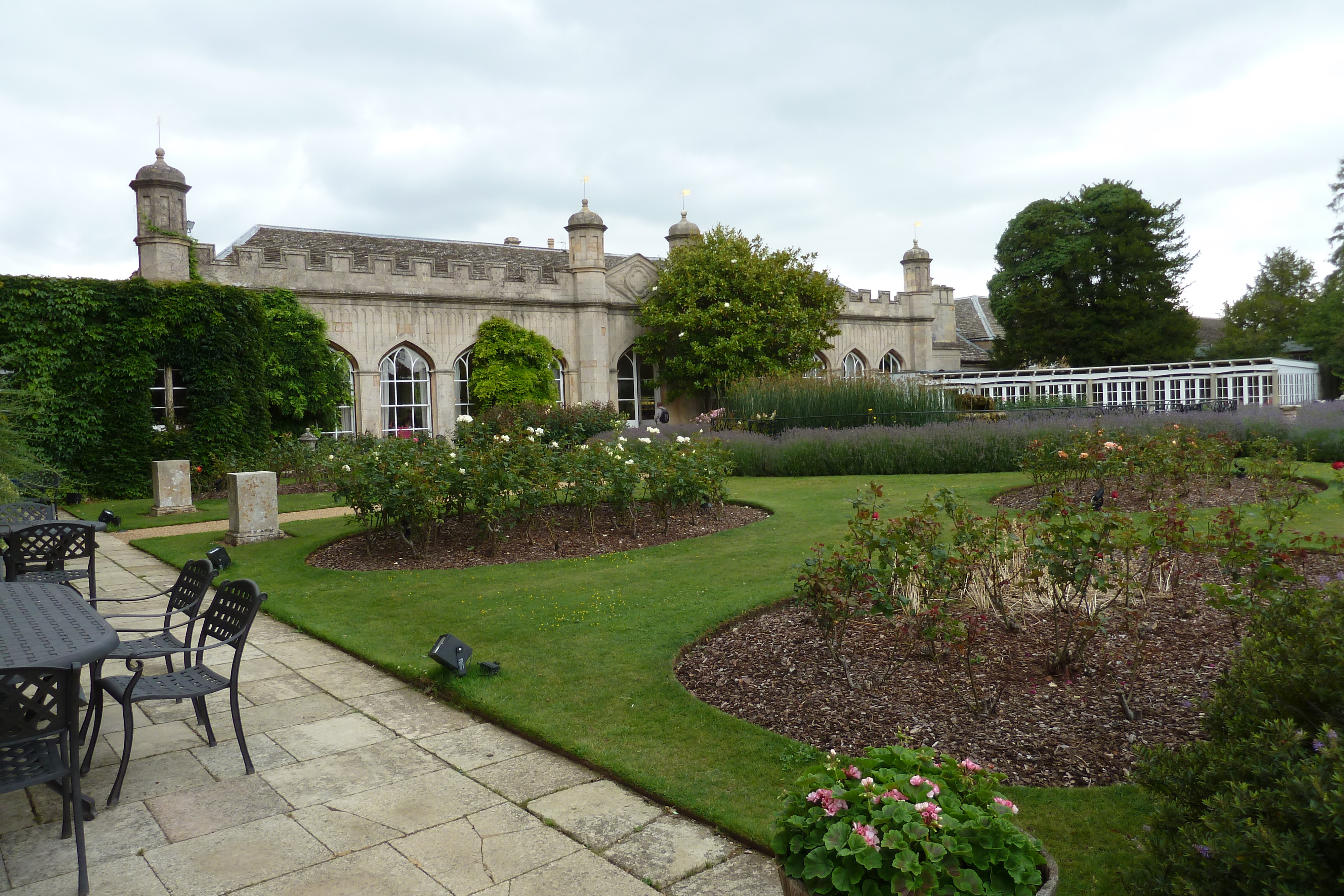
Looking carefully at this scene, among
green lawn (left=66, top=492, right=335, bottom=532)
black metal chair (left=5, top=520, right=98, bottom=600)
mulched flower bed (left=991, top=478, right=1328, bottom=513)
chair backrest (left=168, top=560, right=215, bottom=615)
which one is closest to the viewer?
chair backrest (left=168, top=560, right=215, bottom=615)

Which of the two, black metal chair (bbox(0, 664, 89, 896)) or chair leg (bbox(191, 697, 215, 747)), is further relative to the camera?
chair leg (bbox(191, 697, 215, 747))

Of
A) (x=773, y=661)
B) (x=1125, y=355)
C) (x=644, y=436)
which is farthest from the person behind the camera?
(x=1125, y=355)

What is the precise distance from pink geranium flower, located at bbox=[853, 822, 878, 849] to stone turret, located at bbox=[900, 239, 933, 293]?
29373 mm

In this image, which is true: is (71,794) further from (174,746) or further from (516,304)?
(516,304)

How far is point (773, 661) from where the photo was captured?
474 centimetres

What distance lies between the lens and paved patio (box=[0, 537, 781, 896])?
9.45 ft

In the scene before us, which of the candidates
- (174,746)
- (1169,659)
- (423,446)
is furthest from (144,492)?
(1169,659)

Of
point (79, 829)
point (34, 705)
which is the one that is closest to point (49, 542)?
point (34, 705)

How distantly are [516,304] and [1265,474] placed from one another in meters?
18.6

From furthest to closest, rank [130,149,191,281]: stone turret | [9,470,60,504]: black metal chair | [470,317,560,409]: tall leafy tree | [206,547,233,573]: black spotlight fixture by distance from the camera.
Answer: [470,317,560,409]: tall leafy tree < [130,149,191,281]: stone turret < [9,470,60,504]: black metal chair < [206,547,233,573]: black spotlight fixture

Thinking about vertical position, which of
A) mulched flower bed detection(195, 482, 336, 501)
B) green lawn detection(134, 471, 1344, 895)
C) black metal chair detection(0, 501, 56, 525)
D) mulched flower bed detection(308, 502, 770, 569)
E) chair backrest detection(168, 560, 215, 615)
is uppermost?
black metal chair detection(0, 501, 56, 525)

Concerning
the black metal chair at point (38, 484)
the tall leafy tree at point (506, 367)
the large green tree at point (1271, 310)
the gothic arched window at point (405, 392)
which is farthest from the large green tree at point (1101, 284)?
the black metal chair at point (38, 484)

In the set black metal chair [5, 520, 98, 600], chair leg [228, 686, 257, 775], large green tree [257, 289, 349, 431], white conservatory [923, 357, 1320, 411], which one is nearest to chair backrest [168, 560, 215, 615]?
chair leg [228, 686, 257, 775]

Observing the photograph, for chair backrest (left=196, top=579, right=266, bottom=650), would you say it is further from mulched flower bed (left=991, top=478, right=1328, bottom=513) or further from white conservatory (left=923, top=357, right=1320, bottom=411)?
white conservatory (left=923, top=357, right=1320, bottom=411)
